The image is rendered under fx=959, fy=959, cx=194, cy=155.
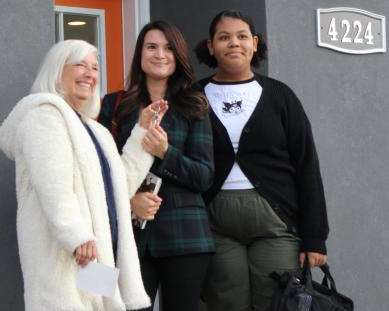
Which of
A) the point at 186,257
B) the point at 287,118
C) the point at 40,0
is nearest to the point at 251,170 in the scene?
the point at 287,118

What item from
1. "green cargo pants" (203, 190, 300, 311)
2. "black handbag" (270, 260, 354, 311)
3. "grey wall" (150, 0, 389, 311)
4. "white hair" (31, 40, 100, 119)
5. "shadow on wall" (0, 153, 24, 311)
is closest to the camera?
"white hair" (31, 40, 100, 119)

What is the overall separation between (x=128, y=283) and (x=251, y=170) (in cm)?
108

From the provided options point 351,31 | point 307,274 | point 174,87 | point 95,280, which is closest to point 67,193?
point 95,280

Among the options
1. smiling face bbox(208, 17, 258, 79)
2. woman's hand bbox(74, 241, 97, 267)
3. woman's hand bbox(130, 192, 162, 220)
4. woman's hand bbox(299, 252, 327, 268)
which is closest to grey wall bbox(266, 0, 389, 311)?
smiling face bbox(208, 17, 258, 79)

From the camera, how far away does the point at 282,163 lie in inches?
199

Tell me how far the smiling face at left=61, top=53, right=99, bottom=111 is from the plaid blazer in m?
0.46

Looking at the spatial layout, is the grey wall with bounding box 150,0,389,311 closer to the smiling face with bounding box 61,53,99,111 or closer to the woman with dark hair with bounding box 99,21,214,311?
the woman with dark hair with bounding box 99,21,214,311

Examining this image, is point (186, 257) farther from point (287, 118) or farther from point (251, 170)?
point (287, 118)

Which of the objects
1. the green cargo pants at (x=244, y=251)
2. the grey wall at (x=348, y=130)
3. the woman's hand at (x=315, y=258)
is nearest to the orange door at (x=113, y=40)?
the grey wall at (x=348, y=130)

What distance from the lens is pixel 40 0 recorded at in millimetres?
4988

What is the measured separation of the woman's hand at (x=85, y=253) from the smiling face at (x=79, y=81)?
27.8 inches

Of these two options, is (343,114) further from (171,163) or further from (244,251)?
(171,163)

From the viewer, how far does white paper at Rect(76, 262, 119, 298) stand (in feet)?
13.0

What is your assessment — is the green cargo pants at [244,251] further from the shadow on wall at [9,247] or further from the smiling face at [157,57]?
the shadow on wall at [9,247]
